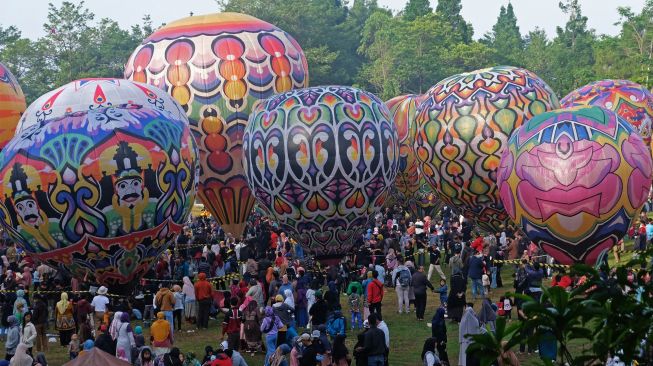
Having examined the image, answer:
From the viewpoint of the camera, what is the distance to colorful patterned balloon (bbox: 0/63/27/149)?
38.7 meters

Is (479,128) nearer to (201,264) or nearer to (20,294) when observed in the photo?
(201,264)

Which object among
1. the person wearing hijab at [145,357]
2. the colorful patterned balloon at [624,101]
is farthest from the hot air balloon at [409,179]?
the person wearing hijab at [145,357]

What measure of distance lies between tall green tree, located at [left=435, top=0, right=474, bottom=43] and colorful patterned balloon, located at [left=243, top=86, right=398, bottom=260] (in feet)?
266

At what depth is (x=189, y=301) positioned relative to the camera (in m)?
25.3

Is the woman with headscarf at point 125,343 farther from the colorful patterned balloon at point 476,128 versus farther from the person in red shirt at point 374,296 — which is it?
the colorful patterned balloon at point 476,128

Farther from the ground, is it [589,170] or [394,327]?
[589,170]

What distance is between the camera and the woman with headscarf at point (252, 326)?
71.0 feet

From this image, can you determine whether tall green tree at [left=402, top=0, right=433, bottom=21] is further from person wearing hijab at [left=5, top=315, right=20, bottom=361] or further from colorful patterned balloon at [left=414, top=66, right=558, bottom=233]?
person wearing hijab at [left=5, top=315, right=20, bottom=361]

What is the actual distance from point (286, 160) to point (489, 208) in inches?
275

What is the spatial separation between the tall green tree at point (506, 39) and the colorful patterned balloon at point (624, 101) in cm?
6442

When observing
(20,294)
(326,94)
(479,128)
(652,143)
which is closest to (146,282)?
(20,294)

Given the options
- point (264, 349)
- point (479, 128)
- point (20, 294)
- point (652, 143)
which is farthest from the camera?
point (652, 143)

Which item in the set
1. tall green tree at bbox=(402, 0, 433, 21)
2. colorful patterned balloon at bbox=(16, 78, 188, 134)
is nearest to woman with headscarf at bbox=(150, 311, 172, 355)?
colorful patterned balloon at bbox=(16, 78, 188, 134)

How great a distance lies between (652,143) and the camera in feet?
127
